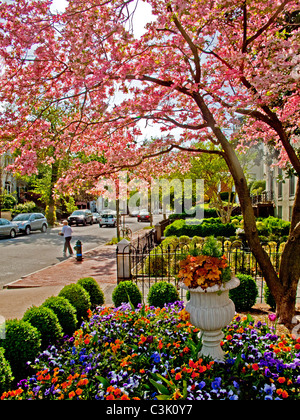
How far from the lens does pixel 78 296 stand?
19.8 feet

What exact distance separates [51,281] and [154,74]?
25.0 ft

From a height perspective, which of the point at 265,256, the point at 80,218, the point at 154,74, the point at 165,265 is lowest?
the point at 165,265

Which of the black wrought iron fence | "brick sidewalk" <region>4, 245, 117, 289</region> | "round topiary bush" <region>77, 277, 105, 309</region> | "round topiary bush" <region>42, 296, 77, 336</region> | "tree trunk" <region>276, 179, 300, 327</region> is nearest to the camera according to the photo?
"round topiary bush" <region>42, 296, 77, 336</region>

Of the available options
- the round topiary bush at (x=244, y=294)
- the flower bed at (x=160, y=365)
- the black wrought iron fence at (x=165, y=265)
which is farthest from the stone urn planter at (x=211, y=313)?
the black wrought iron fence at (x=165, y=265)

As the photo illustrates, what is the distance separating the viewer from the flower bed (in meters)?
3.17

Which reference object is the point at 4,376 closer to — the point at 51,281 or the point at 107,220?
the point at 51,281

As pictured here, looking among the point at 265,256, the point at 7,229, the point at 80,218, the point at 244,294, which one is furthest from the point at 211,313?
the point at 80,218

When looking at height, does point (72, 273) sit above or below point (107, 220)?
below

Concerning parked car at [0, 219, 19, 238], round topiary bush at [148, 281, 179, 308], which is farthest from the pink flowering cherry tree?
parked car at [0, 219, 19, 238]

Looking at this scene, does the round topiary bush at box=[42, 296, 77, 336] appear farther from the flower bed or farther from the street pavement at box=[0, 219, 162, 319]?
the street pavement at box=[0, 219, 162, 319]

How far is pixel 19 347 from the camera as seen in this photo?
406 cm

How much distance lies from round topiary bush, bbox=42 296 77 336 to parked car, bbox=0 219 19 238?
2036 cm
